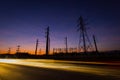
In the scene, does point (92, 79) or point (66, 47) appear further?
point (66, 47)

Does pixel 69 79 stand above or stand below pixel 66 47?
below

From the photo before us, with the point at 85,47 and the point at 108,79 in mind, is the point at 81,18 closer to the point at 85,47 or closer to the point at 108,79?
the point at 85,47

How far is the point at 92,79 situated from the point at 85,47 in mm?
46276

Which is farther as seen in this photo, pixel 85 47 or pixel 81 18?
pixel 81 18

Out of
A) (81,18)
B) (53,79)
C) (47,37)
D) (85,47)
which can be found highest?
(81,18)

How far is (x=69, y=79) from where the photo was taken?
12422mm

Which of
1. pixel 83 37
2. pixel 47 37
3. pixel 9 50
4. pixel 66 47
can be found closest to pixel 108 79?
pixel 83 37

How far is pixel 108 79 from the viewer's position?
11.9m

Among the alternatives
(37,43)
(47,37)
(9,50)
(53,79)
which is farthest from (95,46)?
(9,50)

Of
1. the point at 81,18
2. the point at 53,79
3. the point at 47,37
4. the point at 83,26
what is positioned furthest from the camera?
the point at 47,37

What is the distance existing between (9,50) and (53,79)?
136084 millimetres

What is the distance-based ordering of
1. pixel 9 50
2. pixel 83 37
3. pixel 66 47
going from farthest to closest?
pixel 9 50 → pixel 66 47 → pixel 83 37

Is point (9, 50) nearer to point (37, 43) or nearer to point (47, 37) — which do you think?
point (37, 43)

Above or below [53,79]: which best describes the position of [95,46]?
above
